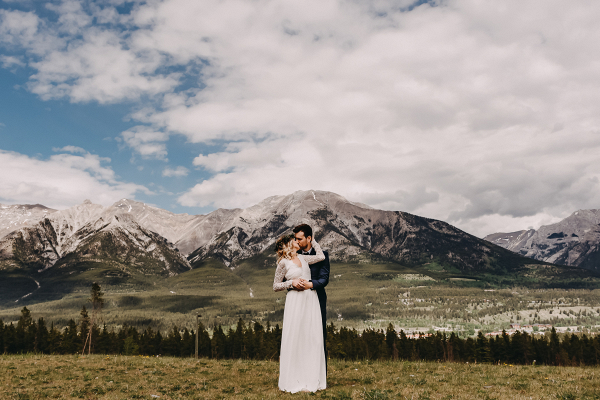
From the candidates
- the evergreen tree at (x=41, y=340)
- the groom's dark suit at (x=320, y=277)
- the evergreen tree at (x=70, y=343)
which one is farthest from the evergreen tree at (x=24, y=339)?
the groom's dark suit at (x=320, y=277)

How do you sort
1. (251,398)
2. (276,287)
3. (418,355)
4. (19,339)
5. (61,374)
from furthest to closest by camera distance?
1. (418,355)
2. (19,339)
3. (61,374)
4. (276,287)
5. (251,398)

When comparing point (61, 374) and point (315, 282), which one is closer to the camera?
point (315, 282)

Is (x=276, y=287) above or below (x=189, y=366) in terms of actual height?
above

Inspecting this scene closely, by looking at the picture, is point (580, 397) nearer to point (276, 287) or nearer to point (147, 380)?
point (276, 287)

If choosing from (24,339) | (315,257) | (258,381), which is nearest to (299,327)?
(315,257)

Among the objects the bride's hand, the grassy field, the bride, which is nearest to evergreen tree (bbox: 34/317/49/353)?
the grassy field

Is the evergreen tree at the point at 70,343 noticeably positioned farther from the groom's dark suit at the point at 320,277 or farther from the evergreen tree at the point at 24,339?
the groom's dark suit at the point at 320,277

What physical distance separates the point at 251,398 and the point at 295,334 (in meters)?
3.00

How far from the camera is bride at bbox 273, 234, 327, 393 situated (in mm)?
15012

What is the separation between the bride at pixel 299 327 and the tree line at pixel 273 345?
311ft

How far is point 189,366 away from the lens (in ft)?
75.0

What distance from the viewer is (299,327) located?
15344mm

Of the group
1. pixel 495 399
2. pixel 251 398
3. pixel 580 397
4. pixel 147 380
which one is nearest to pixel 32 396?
pixel 147 380

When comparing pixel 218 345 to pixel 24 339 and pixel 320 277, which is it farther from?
pixel 320 277
